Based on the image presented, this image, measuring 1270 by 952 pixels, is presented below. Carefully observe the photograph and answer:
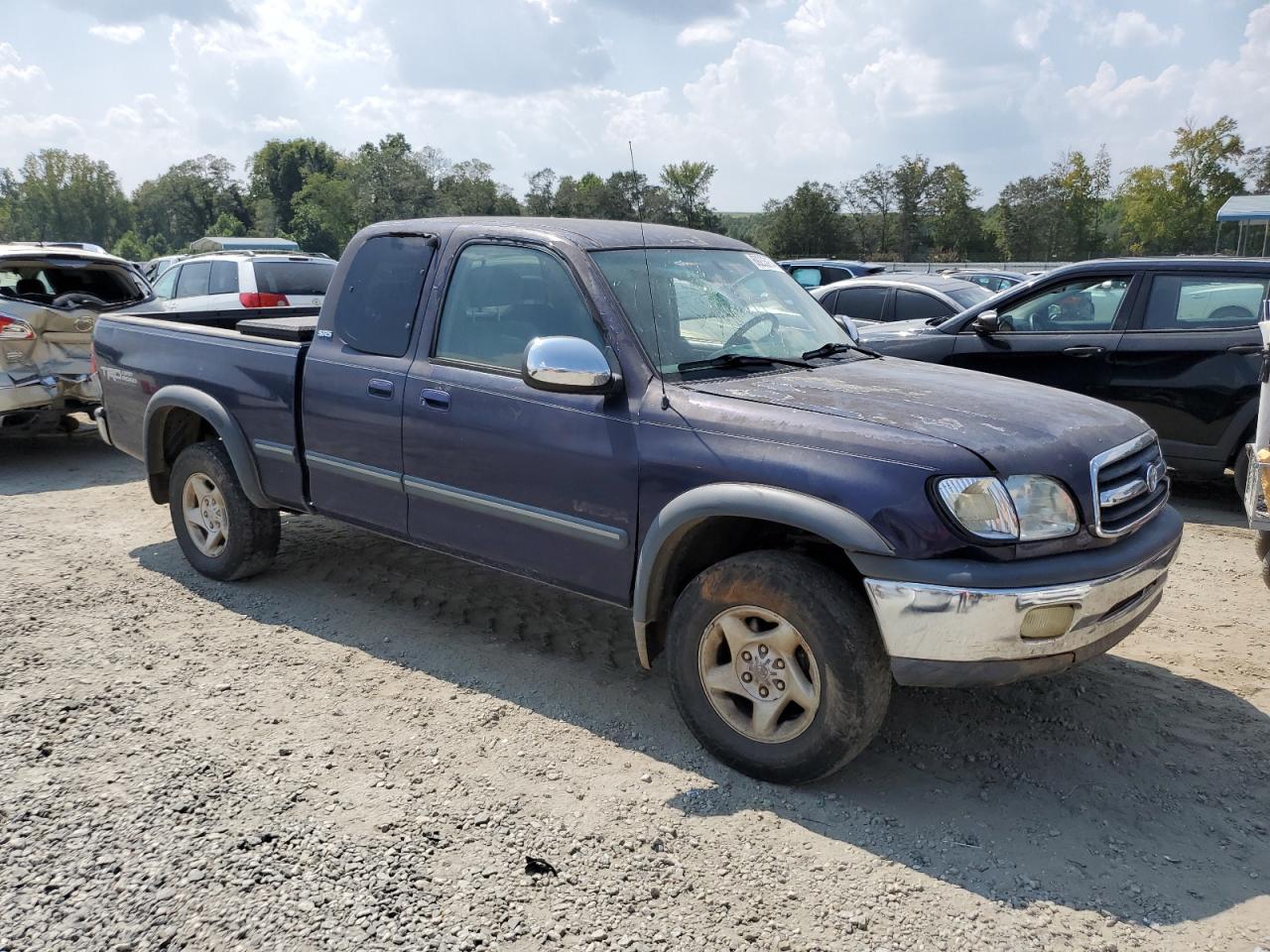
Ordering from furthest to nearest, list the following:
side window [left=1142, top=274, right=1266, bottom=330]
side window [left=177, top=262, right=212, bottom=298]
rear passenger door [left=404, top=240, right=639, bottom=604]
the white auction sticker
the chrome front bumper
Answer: side window [left=177, top=262, right=212, bottom=298], side window [left=1142, top=274, right=1266, bottom=330], the white auction sticker, rear passenger door [left=404, top=240, right=639, bottom=604], the chrome front bumper

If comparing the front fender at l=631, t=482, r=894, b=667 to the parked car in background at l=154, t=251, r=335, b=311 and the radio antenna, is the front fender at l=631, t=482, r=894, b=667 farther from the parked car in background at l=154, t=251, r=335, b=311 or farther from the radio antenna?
the parked car in background at l=154, t=251, r=335, b=311

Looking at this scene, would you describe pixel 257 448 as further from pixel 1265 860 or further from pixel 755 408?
pixel 1265 860

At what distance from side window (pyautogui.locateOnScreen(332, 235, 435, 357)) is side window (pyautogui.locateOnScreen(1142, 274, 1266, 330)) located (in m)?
5.50

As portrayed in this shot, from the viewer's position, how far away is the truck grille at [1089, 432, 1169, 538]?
331 cm

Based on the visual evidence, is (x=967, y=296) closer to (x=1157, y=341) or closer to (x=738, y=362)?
(x=1157, y=341)

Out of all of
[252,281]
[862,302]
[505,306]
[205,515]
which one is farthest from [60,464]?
[862,302]

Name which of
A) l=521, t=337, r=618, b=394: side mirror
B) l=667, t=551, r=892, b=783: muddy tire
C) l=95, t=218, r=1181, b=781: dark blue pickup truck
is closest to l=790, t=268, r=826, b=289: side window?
l=95, t=218, r=1181, b=781: dark blue pickup truck

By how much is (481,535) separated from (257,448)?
5.21ft

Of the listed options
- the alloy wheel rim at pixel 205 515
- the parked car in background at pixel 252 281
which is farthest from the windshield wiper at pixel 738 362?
the parked car in background at pixel 252 281

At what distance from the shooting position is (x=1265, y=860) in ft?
10.1

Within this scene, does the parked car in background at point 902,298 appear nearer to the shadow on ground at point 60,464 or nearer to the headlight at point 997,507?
the shadow on ground at point 60,464

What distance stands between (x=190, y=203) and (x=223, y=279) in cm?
11149

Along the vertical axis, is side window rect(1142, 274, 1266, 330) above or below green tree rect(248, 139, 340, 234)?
below

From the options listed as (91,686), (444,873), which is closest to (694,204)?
(91,686)
